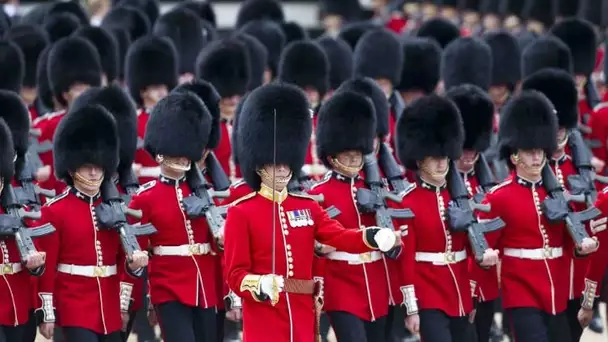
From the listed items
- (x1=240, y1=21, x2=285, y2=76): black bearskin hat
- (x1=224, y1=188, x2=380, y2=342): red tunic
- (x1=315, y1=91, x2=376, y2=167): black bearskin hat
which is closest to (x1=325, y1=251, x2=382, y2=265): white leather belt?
(x1=315, y1=91, x2=376, y2=167): black bearskin hat

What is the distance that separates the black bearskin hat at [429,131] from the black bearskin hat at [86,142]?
1.26 m

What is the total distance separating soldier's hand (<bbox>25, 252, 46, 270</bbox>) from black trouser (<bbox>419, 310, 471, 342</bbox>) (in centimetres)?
159

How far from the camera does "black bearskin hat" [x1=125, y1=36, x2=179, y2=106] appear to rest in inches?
389

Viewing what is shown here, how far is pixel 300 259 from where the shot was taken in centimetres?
655

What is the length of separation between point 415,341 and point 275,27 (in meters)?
3.57

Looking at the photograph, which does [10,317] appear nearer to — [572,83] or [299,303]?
[299,303]

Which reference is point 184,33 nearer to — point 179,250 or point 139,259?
point 179,250

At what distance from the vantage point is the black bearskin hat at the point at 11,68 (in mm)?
10039

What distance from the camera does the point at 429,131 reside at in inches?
311

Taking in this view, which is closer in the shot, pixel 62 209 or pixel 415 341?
pixel 62 209

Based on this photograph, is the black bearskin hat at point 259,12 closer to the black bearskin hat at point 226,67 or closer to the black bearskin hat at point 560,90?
the black bearskin hat at point 226,67

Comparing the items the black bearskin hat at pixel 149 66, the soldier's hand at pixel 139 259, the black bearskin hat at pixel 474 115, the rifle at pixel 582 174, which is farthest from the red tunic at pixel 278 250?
the black bearskin hat at pixel 149 66

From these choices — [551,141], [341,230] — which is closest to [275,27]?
[551,141]

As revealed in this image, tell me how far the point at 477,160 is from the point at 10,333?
235 cm
